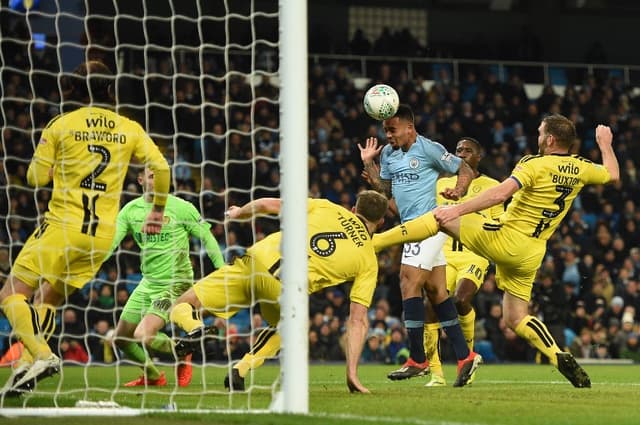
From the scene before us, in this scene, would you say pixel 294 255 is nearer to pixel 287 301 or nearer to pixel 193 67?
pixel 287 301

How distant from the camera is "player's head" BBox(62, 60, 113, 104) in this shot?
7934 millimetres

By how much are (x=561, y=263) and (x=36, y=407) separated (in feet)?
46.8

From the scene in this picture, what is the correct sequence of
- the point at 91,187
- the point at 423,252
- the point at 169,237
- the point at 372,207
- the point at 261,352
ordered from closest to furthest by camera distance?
the point at 91,187
the point at 261,352
the point at 372,207
the point at 423,252
the point at 169,237

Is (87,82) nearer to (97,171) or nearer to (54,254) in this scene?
(97,171)

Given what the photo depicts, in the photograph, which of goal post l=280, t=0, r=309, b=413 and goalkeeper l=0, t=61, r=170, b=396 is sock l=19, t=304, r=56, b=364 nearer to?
goalkeeper l=0, t=61, r=170, b=396

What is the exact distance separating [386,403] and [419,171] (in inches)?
135

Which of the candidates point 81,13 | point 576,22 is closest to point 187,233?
point 81,13

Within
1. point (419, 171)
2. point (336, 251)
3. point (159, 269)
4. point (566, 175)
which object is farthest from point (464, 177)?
point (159, 269)

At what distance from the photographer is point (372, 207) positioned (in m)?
8.60

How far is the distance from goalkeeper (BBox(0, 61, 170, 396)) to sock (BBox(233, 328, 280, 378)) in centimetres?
115

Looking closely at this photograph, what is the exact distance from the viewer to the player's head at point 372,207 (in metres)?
8.60

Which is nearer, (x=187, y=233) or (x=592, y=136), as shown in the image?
(x=187, y=233)

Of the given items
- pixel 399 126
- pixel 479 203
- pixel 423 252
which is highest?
pixel 399 126

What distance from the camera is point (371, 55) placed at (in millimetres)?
24844
